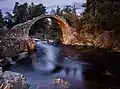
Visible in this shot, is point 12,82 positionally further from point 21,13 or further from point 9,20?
point 21,13

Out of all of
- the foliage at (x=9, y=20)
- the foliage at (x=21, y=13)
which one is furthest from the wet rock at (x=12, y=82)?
the foliage at (x=21, y=13)

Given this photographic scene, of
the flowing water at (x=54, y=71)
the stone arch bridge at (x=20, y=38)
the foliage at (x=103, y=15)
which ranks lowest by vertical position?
the flowing water at (x=54, y=71)

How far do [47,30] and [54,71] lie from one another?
13284mm

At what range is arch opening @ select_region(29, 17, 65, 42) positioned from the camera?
92.4 feet

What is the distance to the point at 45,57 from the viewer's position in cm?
2078

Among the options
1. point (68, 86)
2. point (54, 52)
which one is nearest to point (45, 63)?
point (54, 52)

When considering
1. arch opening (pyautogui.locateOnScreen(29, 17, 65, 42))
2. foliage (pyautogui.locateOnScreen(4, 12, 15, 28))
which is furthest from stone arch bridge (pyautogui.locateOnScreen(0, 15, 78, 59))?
foliage (pyautogui.locateOnScreen(4, 12, 15, 28))

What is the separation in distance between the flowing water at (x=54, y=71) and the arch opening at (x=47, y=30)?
610 cm

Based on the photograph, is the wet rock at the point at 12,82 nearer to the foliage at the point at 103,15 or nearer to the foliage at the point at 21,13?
the foliage at the point at 103,15

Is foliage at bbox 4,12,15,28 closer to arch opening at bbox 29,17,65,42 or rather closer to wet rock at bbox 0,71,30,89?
arch opening at bbox 29,17,65,42

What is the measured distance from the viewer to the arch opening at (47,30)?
2816 centimetres

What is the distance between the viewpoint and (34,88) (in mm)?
13586

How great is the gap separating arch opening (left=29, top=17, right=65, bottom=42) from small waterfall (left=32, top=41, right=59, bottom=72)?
251cm

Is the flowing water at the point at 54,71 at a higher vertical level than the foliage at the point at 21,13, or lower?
lower
